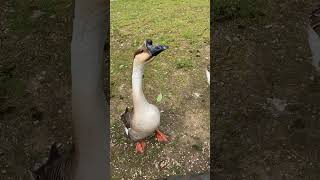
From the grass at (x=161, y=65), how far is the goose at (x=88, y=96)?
6.66 ft

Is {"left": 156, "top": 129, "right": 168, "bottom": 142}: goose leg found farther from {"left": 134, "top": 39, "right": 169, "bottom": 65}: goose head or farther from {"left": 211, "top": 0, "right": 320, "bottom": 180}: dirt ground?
{"left": 134, "top": 39, "right": 169, "bottom": 65}: goose head

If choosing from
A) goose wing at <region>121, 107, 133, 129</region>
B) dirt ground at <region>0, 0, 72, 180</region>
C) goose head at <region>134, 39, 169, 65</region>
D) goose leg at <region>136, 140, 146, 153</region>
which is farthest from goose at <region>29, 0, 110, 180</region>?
dirt ground at <region>0, 0, 72, 180</region>

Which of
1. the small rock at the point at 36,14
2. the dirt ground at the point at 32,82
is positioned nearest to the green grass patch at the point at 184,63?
the dirt ground at the point at 32,82

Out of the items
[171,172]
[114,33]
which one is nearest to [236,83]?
[171,172]

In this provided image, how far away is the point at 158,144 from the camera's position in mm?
6188

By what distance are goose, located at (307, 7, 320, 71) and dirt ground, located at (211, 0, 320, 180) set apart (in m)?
0.17

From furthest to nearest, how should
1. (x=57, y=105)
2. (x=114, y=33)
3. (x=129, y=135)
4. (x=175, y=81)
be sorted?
(x=114, y=33) < (x=175, y=81) < (x=57, y=105) < (x=129, y=135)

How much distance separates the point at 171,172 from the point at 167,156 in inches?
10.4

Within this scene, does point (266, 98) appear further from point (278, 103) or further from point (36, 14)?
point (36, 14)

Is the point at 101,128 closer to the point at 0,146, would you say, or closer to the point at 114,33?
the point at 0,146

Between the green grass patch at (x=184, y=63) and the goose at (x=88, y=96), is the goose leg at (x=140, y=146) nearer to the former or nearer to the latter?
the green grass patch at (x=184, y=63)

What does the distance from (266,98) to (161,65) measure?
1.79m

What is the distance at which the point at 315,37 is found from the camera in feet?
22.9

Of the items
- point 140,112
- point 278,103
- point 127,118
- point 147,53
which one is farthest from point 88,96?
point 278,103
